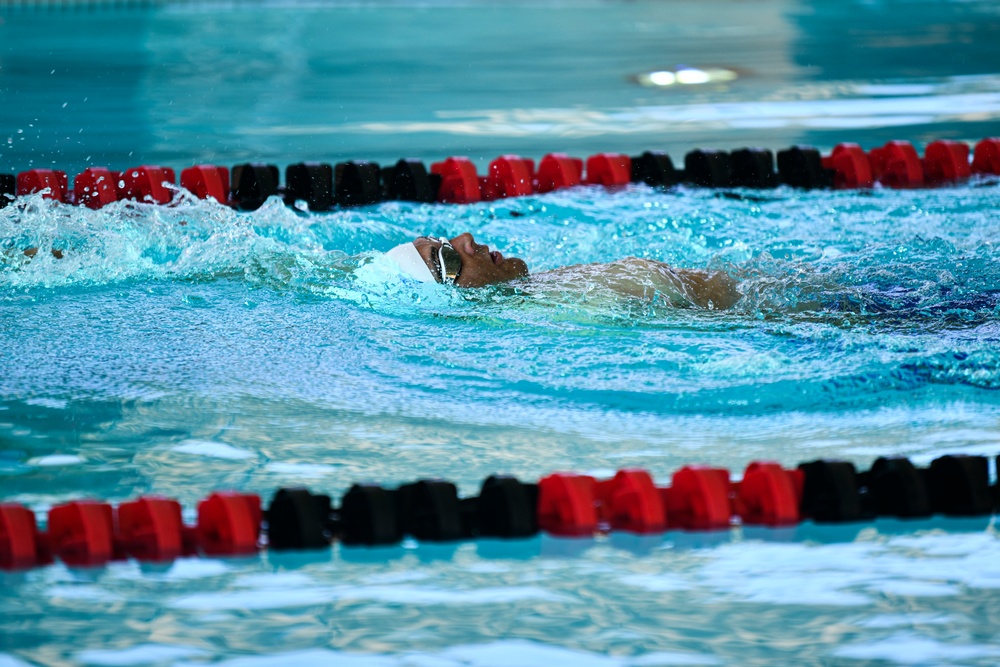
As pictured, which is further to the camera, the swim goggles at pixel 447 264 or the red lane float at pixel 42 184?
the red lane float at pixel 42 184

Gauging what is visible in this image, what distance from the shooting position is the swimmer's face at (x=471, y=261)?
3.78 metres

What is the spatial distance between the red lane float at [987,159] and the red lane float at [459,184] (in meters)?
2.26

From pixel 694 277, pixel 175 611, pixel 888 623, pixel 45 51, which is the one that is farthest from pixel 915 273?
pixel 45 51

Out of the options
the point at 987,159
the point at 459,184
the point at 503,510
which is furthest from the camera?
the point at 987,159

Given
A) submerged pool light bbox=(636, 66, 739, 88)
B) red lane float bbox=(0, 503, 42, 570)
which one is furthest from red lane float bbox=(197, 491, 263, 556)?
submerged pool light bbox=(636, 66, 739, 88)

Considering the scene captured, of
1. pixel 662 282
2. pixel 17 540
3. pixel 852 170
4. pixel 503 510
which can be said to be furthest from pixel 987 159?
pixel 17 540

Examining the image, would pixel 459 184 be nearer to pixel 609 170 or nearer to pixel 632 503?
pixel 609 170

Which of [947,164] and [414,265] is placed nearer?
[414,265]

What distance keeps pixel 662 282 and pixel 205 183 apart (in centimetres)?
220

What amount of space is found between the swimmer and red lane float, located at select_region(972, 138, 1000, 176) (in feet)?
7.50

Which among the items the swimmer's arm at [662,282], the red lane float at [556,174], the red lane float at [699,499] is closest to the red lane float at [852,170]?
the red lane float at [556,174]

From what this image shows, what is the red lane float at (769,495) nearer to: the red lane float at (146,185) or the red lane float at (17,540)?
the red lane float at (17,540)

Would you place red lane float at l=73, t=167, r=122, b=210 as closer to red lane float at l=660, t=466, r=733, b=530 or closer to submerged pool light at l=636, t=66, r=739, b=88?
red lane float at l=660, t=466, r=733, b=530

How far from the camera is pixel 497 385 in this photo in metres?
3.25
